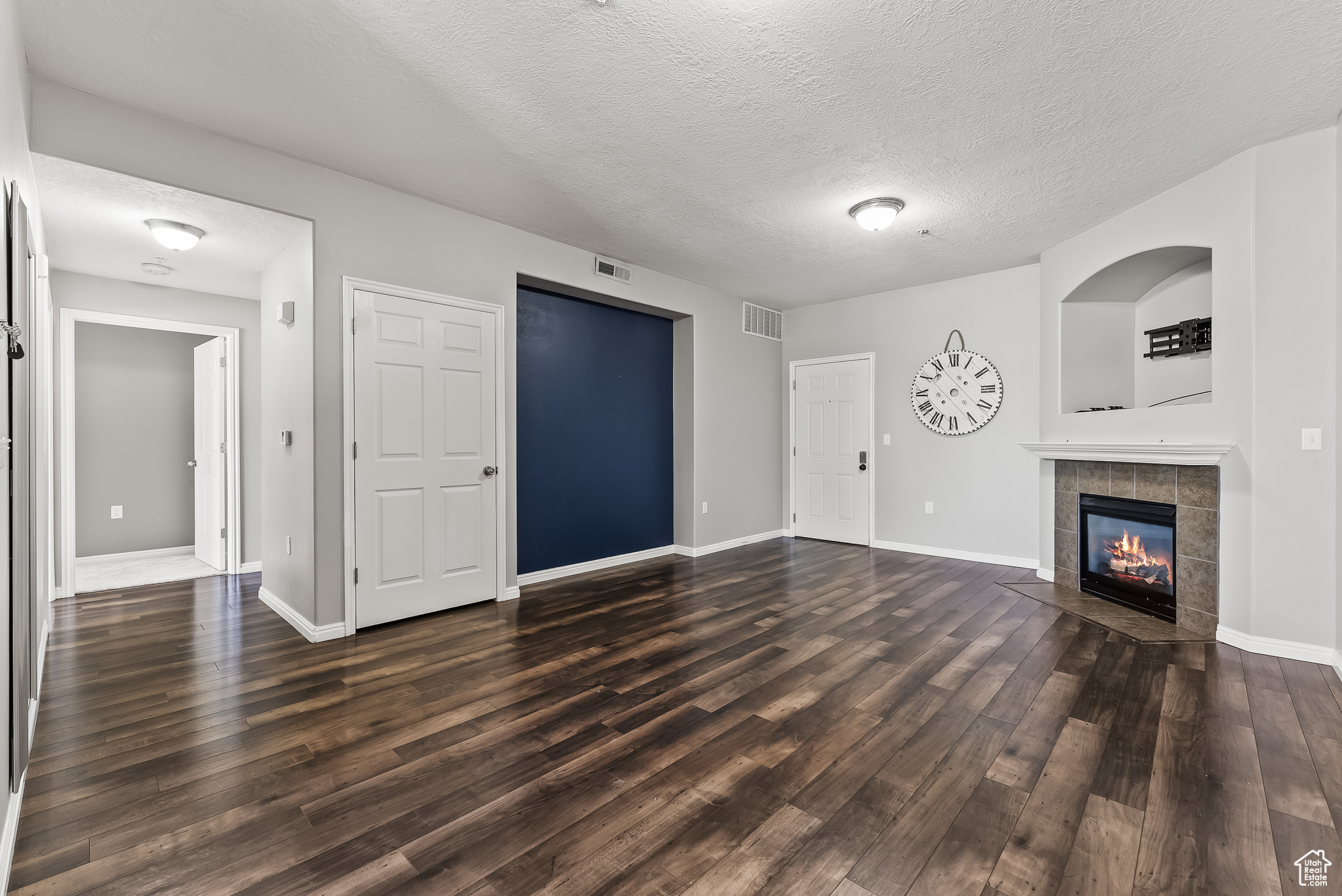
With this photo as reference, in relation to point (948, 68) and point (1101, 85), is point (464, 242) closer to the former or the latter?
point (948, 68)

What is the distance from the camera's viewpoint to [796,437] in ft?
22.3

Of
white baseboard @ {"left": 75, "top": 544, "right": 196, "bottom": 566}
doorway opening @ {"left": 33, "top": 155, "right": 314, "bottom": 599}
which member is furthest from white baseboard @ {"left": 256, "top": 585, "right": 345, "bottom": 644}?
white baseboard @ {"left": 75, "top": 544, "right": 196, "bottom": 566}

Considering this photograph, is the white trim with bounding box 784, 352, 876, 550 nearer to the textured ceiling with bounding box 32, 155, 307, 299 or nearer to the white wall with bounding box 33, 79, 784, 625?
the white wall with bounding box 33, 79, 784, 625

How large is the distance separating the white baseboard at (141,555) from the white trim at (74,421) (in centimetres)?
139

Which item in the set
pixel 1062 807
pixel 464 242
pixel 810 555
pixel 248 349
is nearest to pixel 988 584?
pixel 810 555

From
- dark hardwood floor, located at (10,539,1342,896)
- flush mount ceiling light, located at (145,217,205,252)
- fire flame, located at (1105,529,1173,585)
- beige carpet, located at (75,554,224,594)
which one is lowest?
dark hardwood floor, located at (10,539,1342,896)

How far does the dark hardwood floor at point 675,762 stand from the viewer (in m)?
1.57

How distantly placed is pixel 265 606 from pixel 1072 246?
6496 mm

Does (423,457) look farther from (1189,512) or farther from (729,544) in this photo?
(1189,512)

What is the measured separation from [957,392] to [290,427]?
553 cm

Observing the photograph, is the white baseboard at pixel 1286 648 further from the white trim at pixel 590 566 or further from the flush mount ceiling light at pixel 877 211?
the white trim at pixel 590 566

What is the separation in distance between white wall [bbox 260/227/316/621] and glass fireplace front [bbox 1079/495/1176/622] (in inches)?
208

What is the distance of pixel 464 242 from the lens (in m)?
3.99

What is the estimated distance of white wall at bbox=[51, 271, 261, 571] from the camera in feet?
14.7
